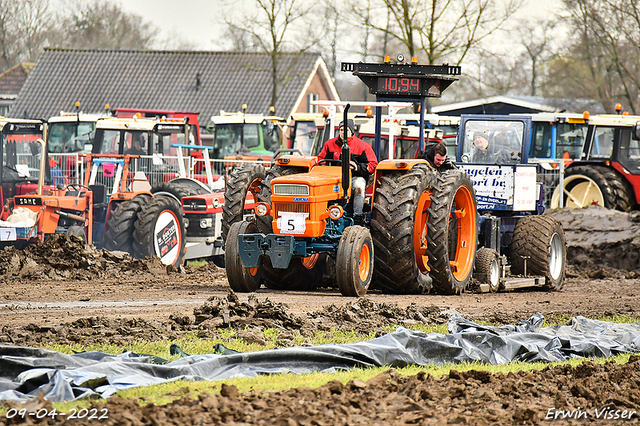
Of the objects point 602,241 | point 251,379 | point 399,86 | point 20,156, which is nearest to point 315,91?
point 20,156

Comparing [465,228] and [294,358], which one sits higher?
[465,228]

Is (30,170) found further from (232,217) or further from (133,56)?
(133,56)

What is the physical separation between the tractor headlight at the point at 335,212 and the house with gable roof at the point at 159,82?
35.1m

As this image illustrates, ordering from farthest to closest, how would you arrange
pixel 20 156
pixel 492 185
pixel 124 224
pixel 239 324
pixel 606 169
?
pixel 606 169
pixel 20 156
pixel 124 224
pixel 492 185
pixel 239 324

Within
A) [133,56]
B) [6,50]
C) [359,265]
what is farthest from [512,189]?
[6,50]

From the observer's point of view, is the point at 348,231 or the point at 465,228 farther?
the point at 465,228

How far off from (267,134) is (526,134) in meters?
13.4

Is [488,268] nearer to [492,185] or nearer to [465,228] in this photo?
[465,228]

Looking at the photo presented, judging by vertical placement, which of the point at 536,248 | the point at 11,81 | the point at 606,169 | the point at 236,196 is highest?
the point at 11,81

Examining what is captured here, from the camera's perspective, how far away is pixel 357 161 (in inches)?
446

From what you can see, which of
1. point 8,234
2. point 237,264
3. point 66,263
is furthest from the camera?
point 8,234

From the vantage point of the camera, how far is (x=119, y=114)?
27859 mm

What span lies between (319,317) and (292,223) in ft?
7.11

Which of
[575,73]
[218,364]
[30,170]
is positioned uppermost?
[575,73]
